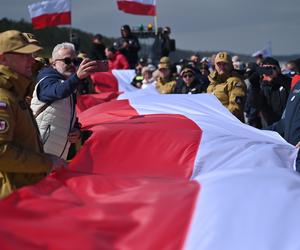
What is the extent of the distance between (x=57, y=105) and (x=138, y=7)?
1263cm

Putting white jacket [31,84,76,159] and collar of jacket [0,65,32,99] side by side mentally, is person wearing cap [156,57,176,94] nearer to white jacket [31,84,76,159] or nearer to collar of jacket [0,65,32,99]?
white jacket [31,84,76,159]

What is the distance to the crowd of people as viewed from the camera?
3621 mm

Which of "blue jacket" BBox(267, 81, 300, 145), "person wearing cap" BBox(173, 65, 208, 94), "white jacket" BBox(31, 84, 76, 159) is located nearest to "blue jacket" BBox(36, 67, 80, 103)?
"white jacket" BBox(31, 84, 76, 159)

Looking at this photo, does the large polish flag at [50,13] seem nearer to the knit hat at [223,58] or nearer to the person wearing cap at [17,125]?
the knit hat at [223,58]

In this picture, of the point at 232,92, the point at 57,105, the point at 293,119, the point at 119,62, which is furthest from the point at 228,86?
the point at 119,62

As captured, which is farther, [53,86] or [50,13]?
[50,13]

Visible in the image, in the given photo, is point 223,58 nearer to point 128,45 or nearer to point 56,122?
point 56,122

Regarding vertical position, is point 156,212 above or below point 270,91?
above

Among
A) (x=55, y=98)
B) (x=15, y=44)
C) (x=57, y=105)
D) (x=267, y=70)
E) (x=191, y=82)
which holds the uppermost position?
(x=15, y=44)

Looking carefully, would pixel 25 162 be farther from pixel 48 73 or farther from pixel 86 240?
pixel 48 73

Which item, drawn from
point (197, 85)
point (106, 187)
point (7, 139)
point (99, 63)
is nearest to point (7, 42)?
point (7, 139)

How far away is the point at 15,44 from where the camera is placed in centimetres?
372

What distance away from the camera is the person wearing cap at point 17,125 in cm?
352

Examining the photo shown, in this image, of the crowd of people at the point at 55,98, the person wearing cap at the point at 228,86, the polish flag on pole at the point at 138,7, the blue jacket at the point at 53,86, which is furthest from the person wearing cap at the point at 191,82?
the polish flag on pole at the point at 138,7
